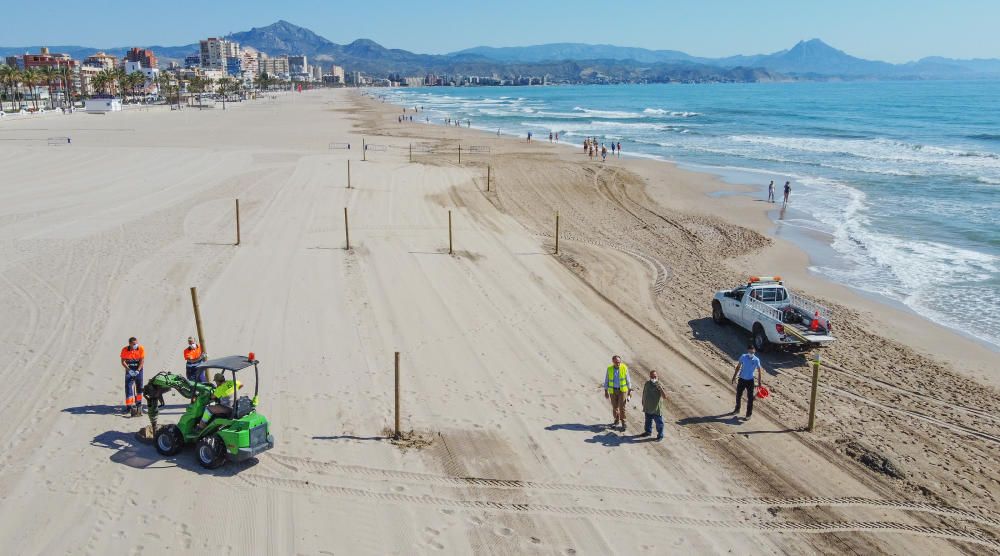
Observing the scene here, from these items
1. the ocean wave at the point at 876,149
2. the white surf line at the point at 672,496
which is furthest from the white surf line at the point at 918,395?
the ocean wave at the point at 876,149

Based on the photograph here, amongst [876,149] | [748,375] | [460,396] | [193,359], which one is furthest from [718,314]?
[876,149]

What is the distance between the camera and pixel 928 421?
38.5ft

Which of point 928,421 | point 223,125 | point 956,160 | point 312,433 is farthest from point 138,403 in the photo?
point 223,125

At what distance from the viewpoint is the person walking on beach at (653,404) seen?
10.1 m

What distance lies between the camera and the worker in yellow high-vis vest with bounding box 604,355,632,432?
34.1ft

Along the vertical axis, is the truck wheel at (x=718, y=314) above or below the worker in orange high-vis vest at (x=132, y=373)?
below

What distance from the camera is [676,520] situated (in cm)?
846

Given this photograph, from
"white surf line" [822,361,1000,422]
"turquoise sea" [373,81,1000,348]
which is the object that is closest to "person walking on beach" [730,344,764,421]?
"white surf line" [822,361,1000,422]

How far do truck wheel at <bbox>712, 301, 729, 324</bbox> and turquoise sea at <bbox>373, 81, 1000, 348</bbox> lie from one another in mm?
5784

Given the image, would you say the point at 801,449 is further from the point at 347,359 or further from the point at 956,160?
the point at 956,160

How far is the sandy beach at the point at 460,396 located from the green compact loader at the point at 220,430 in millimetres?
251

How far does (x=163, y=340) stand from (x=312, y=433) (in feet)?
16.5

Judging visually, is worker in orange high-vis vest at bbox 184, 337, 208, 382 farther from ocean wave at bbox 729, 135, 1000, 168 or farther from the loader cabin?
ocean wave at bbox 729, 135, 1000, 168

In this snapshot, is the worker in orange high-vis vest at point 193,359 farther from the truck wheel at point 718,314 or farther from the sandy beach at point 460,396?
the truck wheel at point 718,314
